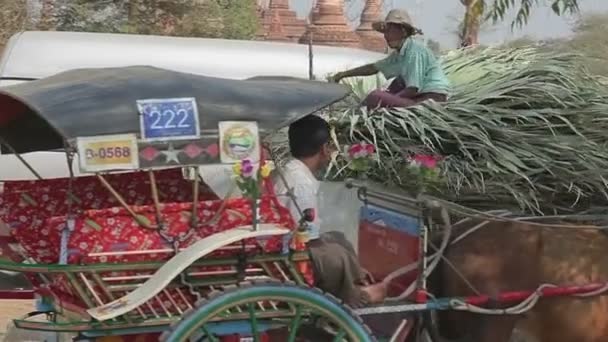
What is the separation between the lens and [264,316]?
3979 mm

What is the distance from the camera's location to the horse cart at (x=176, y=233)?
3732 mm

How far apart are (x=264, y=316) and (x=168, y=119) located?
2.74ft

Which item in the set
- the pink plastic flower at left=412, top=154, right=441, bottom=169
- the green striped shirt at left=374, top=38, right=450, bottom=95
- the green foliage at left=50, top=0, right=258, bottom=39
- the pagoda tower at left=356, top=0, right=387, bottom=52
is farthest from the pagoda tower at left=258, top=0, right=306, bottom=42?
the pink plastic flower at left=412, top=154, right=441, bottom=169

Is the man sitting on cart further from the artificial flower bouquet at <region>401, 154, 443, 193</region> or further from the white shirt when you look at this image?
the artificial flower bouquet at <region>401, 154, 443, 193</region>

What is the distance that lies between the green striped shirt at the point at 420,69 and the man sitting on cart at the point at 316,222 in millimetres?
1417

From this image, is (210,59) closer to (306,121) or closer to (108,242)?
(306,121)

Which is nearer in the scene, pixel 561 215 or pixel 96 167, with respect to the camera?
pixel 96 167

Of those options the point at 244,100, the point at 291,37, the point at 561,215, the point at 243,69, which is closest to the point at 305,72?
the point at 243,69

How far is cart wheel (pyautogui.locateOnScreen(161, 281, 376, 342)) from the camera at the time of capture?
3.78 meters

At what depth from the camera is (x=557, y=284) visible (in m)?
4.66

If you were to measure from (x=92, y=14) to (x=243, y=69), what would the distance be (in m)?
7.83

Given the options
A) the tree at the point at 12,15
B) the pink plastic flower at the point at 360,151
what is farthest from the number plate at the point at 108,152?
the tree at the point at 12,15

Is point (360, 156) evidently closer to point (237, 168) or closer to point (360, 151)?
point (360, 151)

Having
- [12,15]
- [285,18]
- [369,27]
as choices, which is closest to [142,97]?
[12,15]
